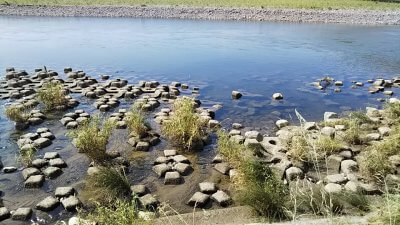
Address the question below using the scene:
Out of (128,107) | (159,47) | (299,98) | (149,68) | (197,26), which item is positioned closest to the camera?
(128,107)

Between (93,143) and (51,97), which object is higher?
(51,97)

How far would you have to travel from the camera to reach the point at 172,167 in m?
9.00

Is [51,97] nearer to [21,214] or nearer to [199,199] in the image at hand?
[21,214]

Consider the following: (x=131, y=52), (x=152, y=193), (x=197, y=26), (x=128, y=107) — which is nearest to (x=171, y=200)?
(x=152, y=193)

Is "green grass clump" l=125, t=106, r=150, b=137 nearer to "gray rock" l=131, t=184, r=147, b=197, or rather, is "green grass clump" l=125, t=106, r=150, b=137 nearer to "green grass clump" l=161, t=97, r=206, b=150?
"green grass clump" l=161, t=97, r=206, b=150

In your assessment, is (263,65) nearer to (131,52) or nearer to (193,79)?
(193,79)

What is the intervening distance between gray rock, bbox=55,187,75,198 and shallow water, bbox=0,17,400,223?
0.74 m

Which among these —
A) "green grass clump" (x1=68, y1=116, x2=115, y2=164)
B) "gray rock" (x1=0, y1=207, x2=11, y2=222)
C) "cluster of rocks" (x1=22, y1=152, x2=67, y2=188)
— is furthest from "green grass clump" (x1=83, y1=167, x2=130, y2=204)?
"gray rock" (x1=0, y1=207, x2=11, y2=222)

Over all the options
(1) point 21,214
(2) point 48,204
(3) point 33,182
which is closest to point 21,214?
(1) point 21,214

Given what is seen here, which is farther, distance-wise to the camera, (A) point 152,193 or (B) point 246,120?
(B) point 246,120

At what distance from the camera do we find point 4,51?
23094mm

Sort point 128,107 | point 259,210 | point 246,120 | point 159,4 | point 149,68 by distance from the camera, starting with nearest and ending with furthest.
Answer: point 259,210
point 246,120
point 128,107
point 149,68
point 159,4

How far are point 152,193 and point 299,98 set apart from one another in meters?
8.71

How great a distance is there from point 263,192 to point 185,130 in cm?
392
